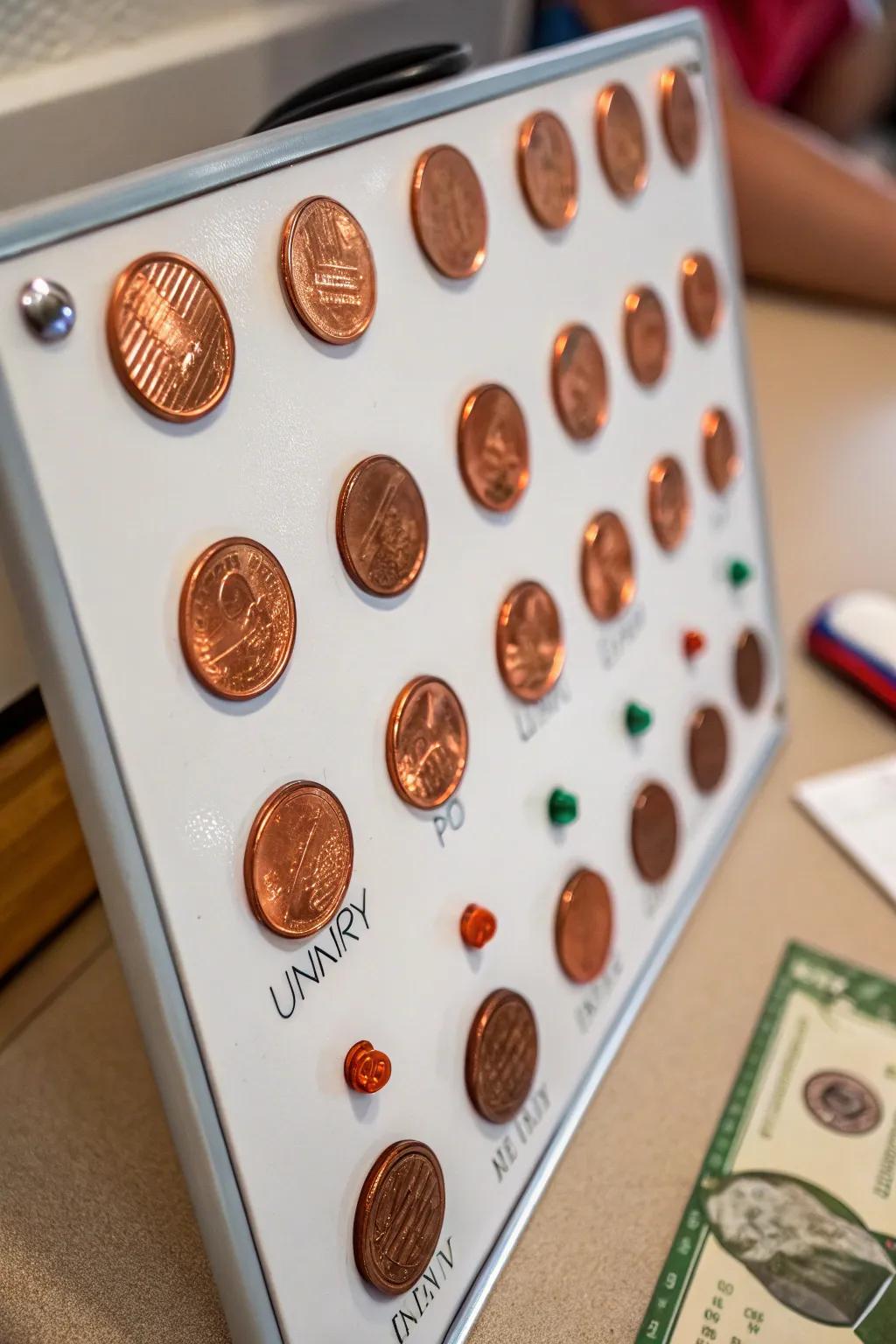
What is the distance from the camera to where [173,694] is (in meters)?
0.35

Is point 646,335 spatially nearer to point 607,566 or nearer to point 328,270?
point 607,566

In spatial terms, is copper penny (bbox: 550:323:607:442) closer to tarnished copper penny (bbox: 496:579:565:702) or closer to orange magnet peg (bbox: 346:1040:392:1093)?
tarnished copper penny (bbox: 496:579:565:702)

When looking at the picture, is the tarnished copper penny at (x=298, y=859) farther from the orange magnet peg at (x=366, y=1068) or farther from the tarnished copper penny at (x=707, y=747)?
the tarnished copper penny at (x=707, y=747)

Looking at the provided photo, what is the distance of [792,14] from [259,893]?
4.33 ft

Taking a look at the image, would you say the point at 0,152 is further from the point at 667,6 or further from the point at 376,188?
the point at 667,6

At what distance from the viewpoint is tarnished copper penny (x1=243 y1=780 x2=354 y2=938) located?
37 centimetres

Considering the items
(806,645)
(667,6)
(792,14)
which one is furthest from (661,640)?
(792,14)

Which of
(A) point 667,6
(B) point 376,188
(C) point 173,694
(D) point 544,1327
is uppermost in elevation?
(A) point 667,6

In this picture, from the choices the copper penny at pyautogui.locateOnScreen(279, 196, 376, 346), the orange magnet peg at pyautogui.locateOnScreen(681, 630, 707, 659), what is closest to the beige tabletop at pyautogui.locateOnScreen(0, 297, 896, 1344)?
→ the orange magnet peg at pyautogui.locateOnScreen(681, 630, 707, 659)

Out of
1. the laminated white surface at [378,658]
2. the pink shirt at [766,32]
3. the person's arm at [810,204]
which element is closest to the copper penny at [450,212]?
the laminated white surface at [378,658]

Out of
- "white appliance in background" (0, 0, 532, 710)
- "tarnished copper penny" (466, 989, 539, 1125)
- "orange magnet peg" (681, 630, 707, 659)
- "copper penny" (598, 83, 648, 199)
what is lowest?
"tarnished copper penny" (466, 989, 539, 1125)

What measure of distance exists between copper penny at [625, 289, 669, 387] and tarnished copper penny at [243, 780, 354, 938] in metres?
0.34

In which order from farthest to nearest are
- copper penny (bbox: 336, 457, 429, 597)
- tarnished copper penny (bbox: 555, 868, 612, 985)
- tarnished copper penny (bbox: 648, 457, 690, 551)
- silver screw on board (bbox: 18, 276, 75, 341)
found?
tarnished copper penny (bbox: 648, 457, 690, 551)
tarnished copper penny (bbox: 555, 868, 612, 985)
copper penny (bbox: 336, 457, 429, 597)
silver screw on board (bbox: 18, 276, 75, 341)

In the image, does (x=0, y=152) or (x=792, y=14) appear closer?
(x=0, y=152)
